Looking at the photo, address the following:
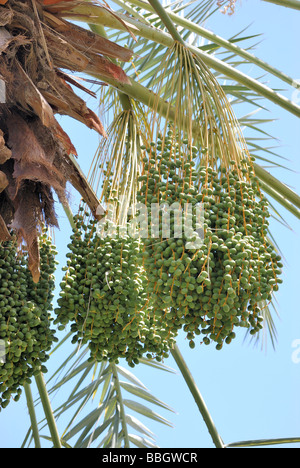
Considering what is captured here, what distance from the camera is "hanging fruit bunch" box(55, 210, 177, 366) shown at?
1934 millimetres

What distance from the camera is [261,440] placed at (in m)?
2.55

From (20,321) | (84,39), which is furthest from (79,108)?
(20,321)

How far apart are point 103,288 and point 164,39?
3.24ft

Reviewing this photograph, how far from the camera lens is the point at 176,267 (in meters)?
1.61

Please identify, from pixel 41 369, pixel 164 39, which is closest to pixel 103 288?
pixel 41 369

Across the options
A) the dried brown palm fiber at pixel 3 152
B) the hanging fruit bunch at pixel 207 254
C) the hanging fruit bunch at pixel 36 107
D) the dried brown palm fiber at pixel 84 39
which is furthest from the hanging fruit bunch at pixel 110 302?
the dried brown palm fiber at pixel 84 39

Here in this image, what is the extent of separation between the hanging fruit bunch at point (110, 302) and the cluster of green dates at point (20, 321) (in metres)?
0.06

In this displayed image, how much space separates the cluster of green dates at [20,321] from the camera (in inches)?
72.5

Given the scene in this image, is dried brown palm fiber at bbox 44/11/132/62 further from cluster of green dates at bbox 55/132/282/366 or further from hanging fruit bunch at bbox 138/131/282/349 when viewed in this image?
hanging fruit bunch at bbox 138/131/282/349

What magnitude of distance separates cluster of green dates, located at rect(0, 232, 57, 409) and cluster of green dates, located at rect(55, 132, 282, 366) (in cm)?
7

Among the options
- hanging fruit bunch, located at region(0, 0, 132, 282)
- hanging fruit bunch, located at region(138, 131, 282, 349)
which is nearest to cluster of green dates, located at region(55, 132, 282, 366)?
hanging fruit bunch, located at region(138, 131, 282, 349)

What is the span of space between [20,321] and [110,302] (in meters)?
0.28

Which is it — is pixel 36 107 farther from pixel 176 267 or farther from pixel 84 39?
pixel 176 267

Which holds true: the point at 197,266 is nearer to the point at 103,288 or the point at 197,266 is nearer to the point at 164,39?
the point at 103,288
